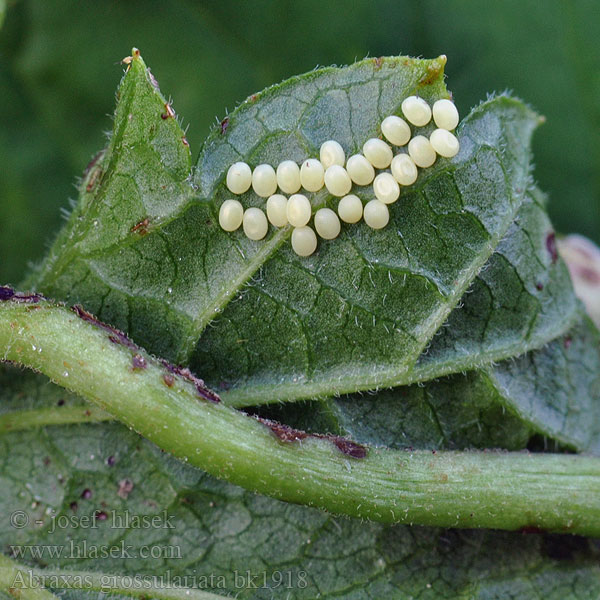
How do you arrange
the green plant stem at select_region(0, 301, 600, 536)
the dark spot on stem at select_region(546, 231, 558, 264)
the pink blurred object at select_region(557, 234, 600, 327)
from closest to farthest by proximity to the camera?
the green plant stem at select_region(0, 301, 600, 536)
the dark spot on stem at select_region(546, 231, 558, 264)
the pink blurred object at select_region(557, 234, 600, 327)

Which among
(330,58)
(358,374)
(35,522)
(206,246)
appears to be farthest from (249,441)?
(330,58)

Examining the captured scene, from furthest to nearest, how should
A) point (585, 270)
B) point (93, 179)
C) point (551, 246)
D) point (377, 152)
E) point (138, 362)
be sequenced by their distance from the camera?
point (585, 270)
point (551, 246)
point (93, 179)
point (377, 152)
point (138, 362)

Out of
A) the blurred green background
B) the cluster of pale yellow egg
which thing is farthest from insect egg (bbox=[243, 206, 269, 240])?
the blurred green background

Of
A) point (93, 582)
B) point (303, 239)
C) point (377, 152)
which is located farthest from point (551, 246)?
point (93, 582)

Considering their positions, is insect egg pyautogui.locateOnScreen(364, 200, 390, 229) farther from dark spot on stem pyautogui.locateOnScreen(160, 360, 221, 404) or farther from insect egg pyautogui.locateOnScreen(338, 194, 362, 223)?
dark spot on stem pyautogui.locateOnScreen(160, 360, 221, 404)

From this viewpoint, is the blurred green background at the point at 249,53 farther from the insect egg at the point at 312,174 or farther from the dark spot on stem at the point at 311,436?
the dark spot on stem at the point at 311,436

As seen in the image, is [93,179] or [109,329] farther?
[93,179]

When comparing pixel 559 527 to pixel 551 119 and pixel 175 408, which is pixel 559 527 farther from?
pixel 551 119

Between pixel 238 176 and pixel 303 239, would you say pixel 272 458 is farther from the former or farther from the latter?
pixel 238 176
